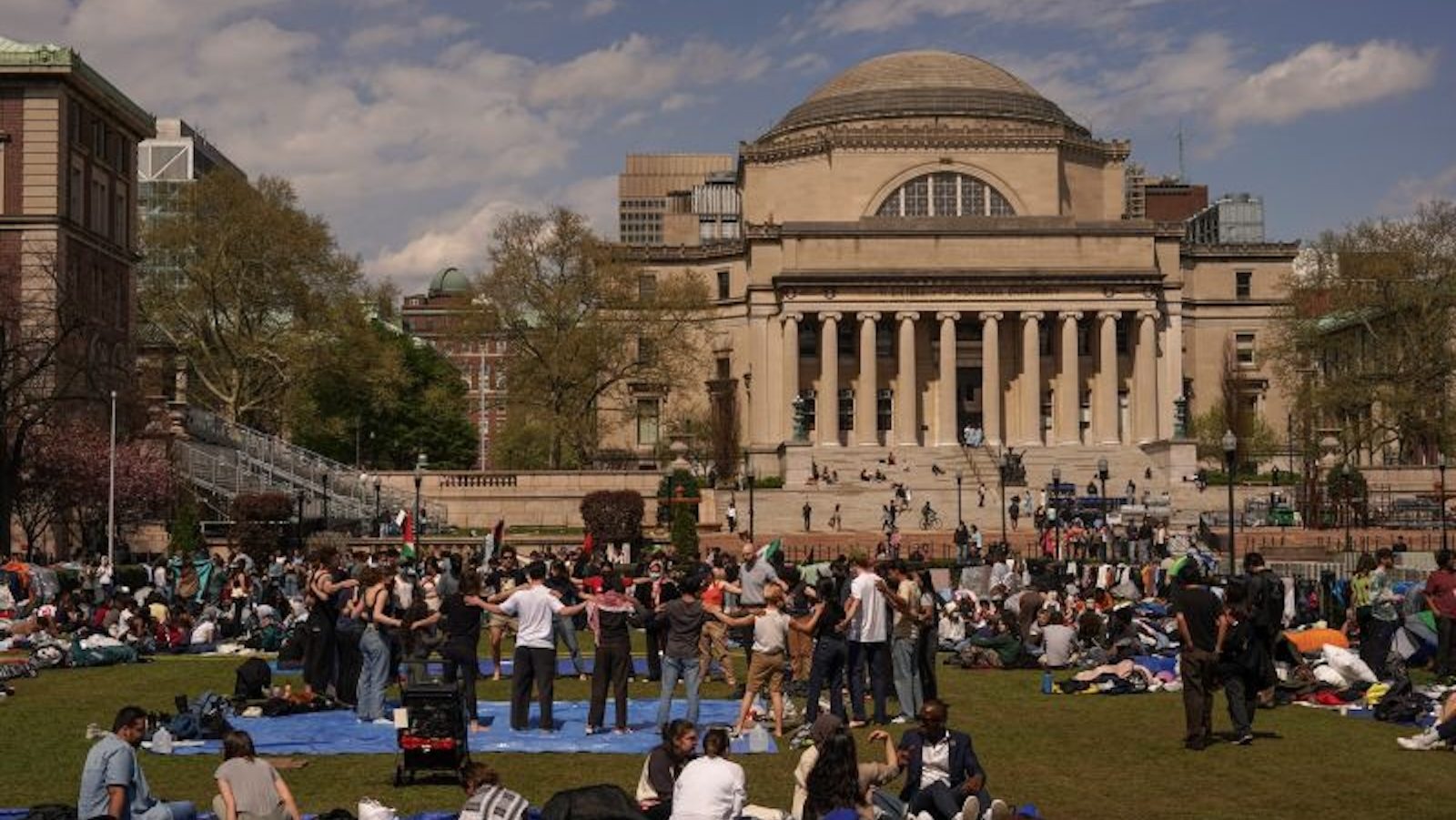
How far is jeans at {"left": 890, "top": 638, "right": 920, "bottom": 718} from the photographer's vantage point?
73.8 feet

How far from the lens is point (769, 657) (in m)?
21.2

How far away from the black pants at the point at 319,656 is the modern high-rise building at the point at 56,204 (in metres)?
33.1

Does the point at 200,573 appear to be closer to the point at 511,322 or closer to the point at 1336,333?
the point at 511,322

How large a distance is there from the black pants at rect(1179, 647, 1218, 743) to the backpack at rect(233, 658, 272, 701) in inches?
461

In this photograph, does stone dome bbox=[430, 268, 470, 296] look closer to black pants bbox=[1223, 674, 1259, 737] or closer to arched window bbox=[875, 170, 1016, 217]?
arched window bbox=[875, 170, 1016, 217]

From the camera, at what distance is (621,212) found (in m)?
174

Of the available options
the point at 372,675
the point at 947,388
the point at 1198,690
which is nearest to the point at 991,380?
the point at 947,388

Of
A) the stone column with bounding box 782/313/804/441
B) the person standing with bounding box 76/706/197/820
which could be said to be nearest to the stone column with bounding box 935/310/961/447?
the stone column with bounding box 782/313/804/441

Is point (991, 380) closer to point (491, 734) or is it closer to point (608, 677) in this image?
point (608, 677)

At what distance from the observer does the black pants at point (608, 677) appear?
21.3 metres

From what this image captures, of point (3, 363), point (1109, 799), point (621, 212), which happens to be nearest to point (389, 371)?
point (3, 363)

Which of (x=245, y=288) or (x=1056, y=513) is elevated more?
(x=245, y=288)

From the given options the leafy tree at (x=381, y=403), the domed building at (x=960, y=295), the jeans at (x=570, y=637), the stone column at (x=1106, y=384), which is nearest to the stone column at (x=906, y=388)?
the domed building at (x=960, y=295)

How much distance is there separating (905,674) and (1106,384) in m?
73.5
